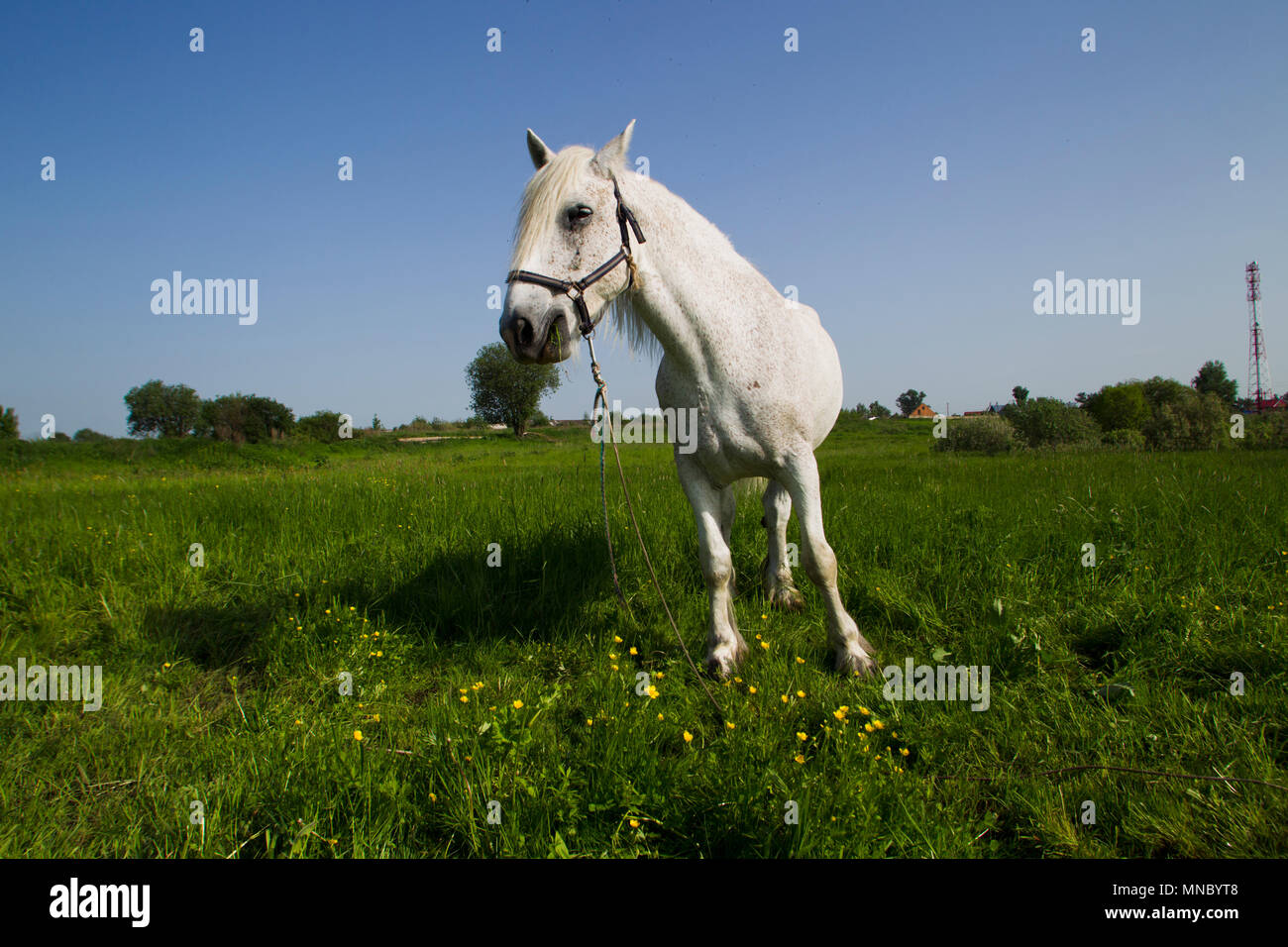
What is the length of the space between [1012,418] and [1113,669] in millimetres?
23282

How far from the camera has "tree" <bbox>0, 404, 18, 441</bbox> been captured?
2169 cm

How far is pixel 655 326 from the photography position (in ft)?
10.4

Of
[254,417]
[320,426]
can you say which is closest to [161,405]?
[254,417]

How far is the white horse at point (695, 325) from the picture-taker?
104 inches

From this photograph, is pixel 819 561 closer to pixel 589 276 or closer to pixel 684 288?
pixel 684 288

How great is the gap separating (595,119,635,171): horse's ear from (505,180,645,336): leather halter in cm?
10

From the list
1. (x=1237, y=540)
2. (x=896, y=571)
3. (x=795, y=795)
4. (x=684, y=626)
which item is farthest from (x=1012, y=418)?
(x=795, y=795)

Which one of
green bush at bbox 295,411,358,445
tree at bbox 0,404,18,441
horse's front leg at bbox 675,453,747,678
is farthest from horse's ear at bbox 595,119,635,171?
green bush at bbox 295,411,358,445

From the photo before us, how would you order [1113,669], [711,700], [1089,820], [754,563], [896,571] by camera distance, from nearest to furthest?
1. [1089,820]
2. [711,700]
3. [1113,669]
4. [896,571]
5. [754,563]

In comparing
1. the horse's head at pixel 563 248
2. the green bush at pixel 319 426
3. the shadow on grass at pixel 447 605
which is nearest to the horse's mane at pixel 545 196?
the horse's head at pixel 563 248

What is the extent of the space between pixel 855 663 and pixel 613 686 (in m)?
1.46

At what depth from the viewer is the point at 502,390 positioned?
51.3 metres

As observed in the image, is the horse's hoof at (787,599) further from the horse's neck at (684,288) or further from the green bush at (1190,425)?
the green bush at (1190,425)
